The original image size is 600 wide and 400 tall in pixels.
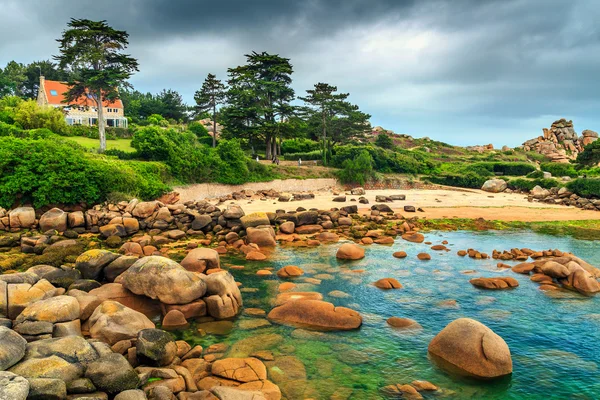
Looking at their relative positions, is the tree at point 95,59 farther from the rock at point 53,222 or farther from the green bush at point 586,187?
the green bush at point 586,187

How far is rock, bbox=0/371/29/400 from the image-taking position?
6535 mm

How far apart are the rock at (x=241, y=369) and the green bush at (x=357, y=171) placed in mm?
53279

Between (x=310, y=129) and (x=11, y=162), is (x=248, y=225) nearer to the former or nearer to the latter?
(x=11, y=162)

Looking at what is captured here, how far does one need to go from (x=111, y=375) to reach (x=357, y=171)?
56716 millimetres

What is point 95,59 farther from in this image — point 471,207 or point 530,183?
point 530,183

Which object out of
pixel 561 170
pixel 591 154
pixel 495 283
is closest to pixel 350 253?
pixel 495 283

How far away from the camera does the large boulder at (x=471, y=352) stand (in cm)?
987

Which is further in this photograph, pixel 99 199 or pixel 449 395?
pixel 99 199

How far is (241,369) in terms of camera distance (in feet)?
31.4

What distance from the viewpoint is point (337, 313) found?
12945 millimetres

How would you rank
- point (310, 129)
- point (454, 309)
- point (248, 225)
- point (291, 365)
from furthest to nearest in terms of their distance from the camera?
1. point (310, 129)
2. point (248, 225)
3. point (454, 309)
4. point (291, 365)

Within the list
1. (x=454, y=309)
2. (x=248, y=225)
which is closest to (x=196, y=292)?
(x=454, y=309)

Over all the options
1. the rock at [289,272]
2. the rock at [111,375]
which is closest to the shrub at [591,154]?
the rock at [289,272]

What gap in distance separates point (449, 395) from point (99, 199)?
31.2 meters
